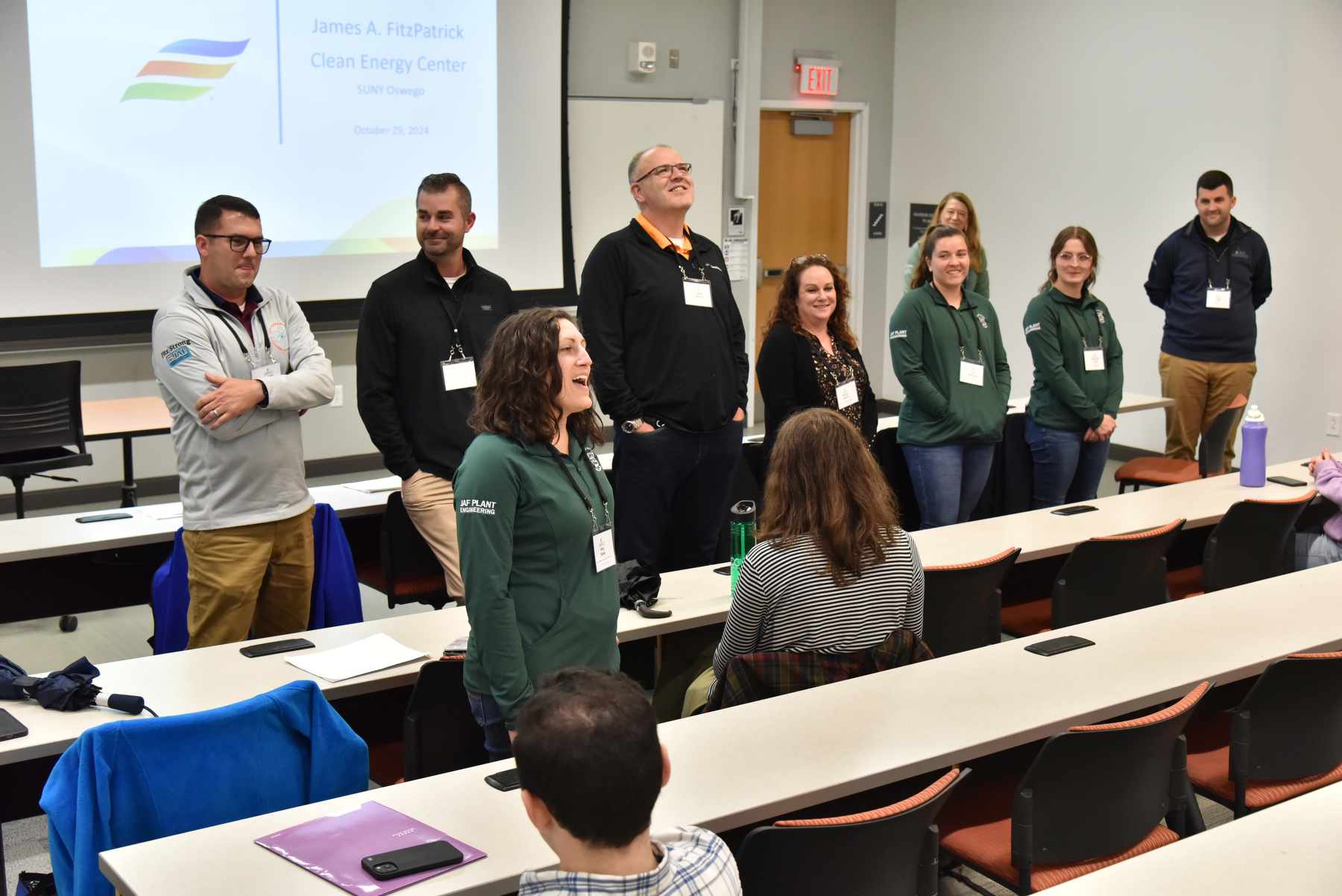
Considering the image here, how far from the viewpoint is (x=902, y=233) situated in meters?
8.87

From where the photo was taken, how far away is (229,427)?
2.98 metres

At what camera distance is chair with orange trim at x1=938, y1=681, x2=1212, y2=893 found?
2037 millimetres

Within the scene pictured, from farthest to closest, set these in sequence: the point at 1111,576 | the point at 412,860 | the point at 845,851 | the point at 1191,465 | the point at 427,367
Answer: the point at 1191,465
the point at 427,367
the point at 1111,576
the point at 845,851
the point at 412,860

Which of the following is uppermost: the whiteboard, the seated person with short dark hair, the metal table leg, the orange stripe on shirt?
the whiteboard

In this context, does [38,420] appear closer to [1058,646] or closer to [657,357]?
[657,357]

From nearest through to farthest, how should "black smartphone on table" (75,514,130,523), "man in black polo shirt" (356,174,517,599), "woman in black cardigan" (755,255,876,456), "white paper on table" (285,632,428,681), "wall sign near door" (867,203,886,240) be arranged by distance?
"white paper on table" (285,632,428,681) → "man in black polo shirt" (356,174,517,599) → "black smartphone on table" (75,514,130,523) → "woman in black cardigan" (755,255,876,456) → "wall sign near door" (867,203,886,240)

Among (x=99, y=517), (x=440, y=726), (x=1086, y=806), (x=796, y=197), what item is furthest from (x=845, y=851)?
(x=796, y=197)

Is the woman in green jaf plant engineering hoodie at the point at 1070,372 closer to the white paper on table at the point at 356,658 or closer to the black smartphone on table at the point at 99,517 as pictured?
the white paper on table at the point at 356,658

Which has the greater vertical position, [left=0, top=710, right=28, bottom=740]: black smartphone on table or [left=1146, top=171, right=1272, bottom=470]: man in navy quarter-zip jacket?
[left=1146, top=171, right=1272, bottom=470]: man in navy quarter-zip jacket

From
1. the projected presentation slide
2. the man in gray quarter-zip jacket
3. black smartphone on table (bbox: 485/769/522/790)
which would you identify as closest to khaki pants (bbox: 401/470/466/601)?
A: the man in gray quarter-zip jacket

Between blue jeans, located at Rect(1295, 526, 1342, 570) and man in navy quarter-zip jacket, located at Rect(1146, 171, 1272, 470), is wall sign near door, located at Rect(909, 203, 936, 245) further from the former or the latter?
blue jeans, located at Rect(1295, 526, 1342, 570)

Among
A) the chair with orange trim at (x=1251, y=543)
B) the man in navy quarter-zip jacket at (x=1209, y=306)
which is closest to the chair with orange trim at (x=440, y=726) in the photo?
the chair with orange trim at (x=1251, y=543)

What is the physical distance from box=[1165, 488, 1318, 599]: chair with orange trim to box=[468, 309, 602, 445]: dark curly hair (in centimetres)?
224

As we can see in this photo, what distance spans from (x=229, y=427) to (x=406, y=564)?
0.86 m
